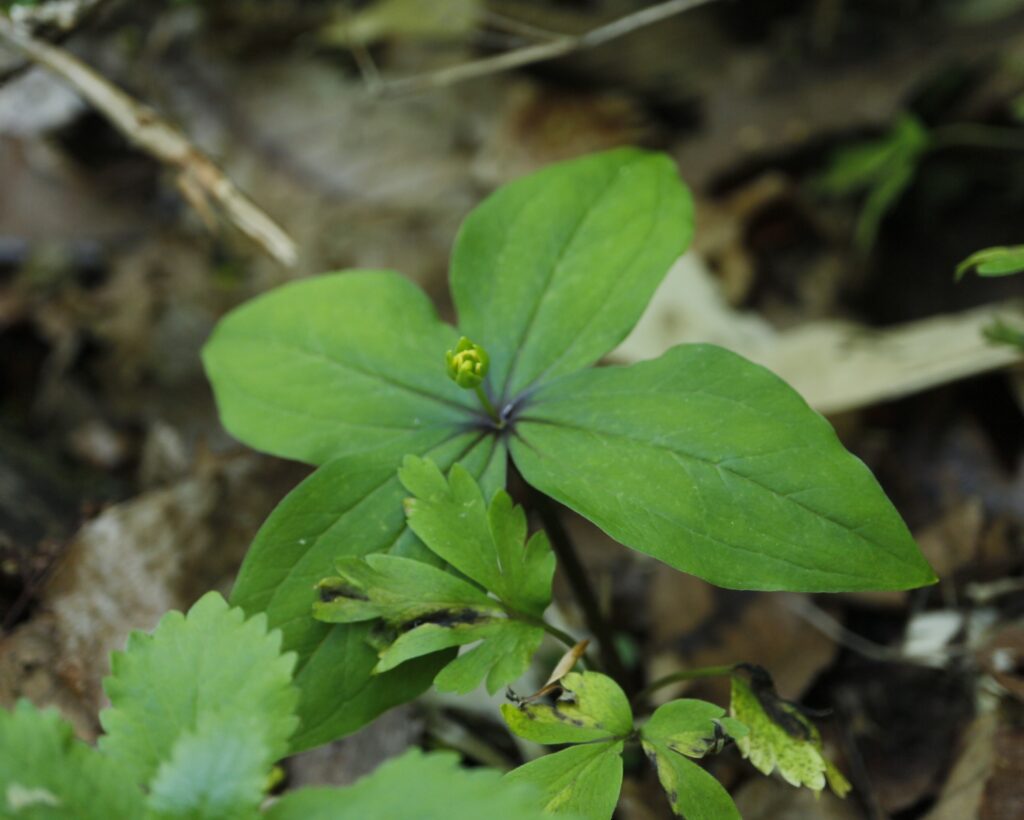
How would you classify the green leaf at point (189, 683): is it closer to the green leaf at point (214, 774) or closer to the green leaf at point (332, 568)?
the green leaf at point (214, 774)

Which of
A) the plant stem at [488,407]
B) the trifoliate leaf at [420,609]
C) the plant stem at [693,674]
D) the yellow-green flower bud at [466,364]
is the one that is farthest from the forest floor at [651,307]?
the yellow-green flower bud at [466,364]

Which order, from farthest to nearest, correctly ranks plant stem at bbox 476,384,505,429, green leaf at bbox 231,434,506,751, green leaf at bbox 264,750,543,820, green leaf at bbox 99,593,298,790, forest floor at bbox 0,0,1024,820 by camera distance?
forest floor at bbox 0,0,1024,820 → plant stem at bbox 476,384,505,429 → green leaf at bbox 231,434,506,751 → green leaf at bbox 99,593,298,790 → green leaf at bbox 264,750,543,820

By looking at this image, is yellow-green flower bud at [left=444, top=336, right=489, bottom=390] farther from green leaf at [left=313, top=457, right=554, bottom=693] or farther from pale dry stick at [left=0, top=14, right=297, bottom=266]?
pale dry stick at [left=0, top=14, right=297, bottom=266]

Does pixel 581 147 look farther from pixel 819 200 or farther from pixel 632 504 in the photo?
pixel 632 504

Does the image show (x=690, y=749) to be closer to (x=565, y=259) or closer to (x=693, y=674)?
(x=693, y=674)

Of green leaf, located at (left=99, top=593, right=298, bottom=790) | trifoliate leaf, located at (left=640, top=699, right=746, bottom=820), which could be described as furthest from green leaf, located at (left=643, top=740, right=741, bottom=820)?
green leaf, located at (left=99, top=593, right=298, bottom=790)

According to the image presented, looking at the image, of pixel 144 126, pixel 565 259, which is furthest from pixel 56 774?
pixel 144 126
